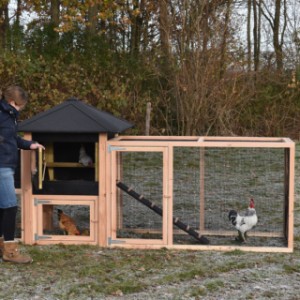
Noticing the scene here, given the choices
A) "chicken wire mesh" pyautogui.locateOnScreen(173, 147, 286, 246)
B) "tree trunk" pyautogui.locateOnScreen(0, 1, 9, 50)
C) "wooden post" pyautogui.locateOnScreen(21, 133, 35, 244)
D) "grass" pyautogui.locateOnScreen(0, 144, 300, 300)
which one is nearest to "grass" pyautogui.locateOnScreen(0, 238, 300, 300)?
"grass" pyautogui.locateOnScreen(0, 144, 300, 300)

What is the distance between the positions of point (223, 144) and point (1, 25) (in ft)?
41.2

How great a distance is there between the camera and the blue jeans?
4418 mm

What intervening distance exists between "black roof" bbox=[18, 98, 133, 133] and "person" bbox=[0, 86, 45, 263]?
1.17 feet

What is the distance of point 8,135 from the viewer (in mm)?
4418

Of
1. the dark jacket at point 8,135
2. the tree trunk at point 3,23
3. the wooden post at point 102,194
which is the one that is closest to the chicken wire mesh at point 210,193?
the wooden post at point 102,194

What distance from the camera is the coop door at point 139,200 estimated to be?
4973 mm

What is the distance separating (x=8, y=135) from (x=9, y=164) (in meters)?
0.24

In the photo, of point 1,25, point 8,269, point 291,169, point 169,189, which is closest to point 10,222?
point 8,269

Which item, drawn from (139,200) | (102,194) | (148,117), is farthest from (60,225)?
(148,117)

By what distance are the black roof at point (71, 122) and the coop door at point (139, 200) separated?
11.2 inches

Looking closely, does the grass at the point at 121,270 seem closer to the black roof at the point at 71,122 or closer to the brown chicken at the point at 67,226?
the brown chicken at the point at 67,226

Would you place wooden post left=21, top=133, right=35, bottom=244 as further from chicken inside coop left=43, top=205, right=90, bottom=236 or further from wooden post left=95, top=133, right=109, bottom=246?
wooden post left=95, top=133, right=109, bottom=246

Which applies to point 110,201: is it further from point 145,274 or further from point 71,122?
point 145,274

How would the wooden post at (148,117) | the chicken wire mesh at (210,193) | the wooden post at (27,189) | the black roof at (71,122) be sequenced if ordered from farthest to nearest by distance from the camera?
the wooden post at (148,117) < the chicken wire mesh at (210,193) < the wooden post at (27,189) < the black roof at (71,122)
